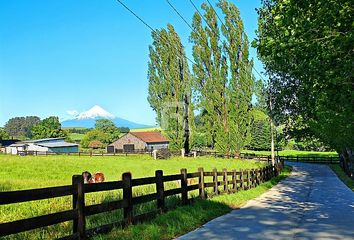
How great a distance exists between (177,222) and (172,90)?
1917 inches

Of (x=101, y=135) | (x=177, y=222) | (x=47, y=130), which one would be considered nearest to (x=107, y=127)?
(x=101, y=135)

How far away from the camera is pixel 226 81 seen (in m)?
53.8

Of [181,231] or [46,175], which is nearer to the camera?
[181,231]

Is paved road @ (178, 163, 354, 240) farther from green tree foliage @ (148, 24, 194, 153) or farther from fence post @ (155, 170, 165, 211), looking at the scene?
green tree foliage @ (148, 24, 194, 153)

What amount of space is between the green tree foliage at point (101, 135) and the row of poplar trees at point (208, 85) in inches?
2828

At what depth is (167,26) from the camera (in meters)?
59.8

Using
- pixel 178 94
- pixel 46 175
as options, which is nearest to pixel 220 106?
pixel 178 94

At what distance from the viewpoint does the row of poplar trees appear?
52625mm

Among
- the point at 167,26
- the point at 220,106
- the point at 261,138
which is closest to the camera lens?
the point at 220,106

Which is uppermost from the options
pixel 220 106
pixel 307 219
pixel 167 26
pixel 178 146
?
pixel 167 26

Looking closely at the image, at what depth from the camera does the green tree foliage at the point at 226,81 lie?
5250 cm

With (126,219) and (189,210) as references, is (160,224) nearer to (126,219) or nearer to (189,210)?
(126,219)

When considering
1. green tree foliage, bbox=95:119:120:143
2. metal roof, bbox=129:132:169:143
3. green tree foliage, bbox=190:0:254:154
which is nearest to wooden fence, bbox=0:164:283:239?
green tree foliage, bbox=190:0:254:154

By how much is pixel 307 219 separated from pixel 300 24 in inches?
206
